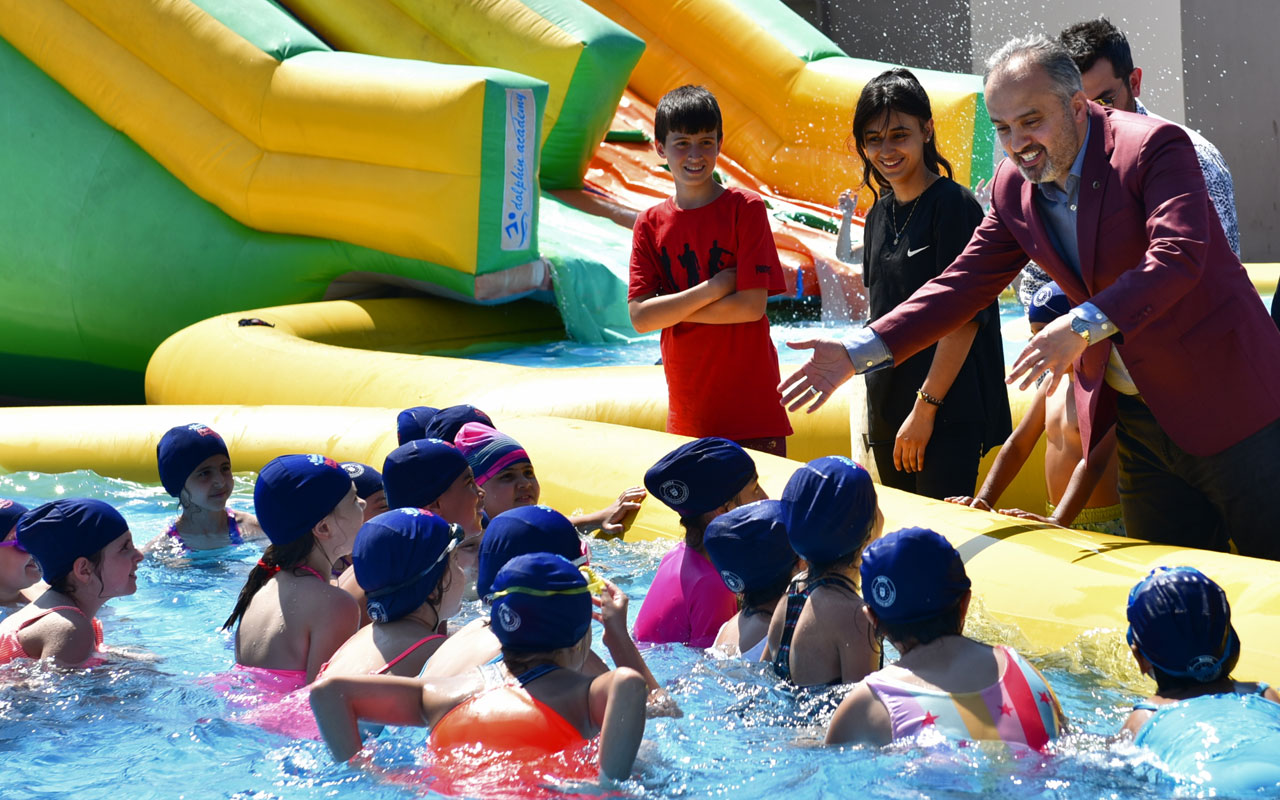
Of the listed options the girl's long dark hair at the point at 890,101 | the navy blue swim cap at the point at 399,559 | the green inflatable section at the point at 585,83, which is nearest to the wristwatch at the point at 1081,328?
the girl's long dark hair at the point at 890,101

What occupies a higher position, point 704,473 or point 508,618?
point 704,473

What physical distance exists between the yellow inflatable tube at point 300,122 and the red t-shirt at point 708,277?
3.42 metres

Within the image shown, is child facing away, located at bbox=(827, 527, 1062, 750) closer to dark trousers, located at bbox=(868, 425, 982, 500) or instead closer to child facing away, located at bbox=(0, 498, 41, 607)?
dark trousers, located at bbox=(868, 425, 982, 500)

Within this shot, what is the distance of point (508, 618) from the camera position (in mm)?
2334

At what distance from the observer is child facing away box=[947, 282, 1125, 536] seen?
3.27 meters

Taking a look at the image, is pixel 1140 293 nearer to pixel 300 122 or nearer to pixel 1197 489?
pixel 1197 489

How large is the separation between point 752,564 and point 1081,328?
911mm

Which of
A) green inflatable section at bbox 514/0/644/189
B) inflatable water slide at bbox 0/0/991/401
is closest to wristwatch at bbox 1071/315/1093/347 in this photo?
inflatable water slide at bbox 0/0/991/401

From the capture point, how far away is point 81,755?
110 inches

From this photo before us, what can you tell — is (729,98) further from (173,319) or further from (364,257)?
(173,319)

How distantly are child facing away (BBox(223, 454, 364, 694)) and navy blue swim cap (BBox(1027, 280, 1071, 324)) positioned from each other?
5.89ft

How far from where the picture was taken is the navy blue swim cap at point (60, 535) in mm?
3209

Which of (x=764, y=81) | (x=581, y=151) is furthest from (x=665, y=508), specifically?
(x=764, y=81)

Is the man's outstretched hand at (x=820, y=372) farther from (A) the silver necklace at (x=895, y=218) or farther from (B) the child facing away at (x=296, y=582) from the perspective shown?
(B) the child facing away at (x=296, y=582)
